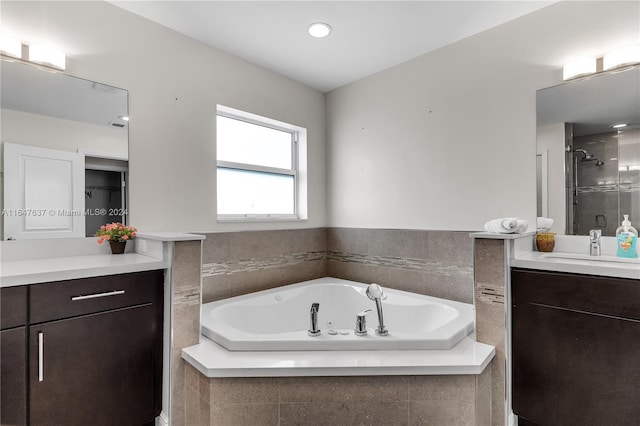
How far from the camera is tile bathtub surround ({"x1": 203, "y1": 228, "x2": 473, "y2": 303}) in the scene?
7.83ft

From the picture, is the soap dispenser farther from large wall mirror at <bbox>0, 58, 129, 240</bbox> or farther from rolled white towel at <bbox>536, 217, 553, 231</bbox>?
large wall mirror at <bbox>0, 58, 129, 240</bbox>

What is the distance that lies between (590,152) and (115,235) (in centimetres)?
287

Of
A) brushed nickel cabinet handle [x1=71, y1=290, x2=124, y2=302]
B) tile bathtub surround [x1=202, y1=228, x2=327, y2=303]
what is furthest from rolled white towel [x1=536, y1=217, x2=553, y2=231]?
brushed nickel cabinet handle [x1=71, y1=290, x2=124, y2=302]

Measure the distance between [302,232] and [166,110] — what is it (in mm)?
1518

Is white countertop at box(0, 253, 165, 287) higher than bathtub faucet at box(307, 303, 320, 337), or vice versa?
white countertop at box(0, 253, 165, 287)

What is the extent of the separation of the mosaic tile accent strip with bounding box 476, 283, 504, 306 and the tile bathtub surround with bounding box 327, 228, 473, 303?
0.56m

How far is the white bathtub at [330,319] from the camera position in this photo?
1.57 m

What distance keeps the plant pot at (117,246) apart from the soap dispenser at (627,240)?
2.82m

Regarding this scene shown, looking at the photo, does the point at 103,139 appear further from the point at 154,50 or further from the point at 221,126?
the point at 221,126

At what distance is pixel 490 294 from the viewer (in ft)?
5.71

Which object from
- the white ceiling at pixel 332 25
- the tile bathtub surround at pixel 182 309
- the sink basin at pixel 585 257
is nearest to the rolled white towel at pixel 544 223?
the sink basin at pixel 585 257

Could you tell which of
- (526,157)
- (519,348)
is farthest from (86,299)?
(526,157)

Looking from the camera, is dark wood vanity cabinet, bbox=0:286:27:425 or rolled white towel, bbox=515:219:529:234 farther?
rolled white towel, bbox=515:219:529:234

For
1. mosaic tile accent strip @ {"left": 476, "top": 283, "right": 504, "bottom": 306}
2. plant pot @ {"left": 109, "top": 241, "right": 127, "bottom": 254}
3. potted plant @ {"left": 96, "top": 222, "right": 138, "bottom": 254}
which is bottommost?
mosaic tile accent strip @ {"left": 476, "top": 283, "right": 504, "bottom": 306}
